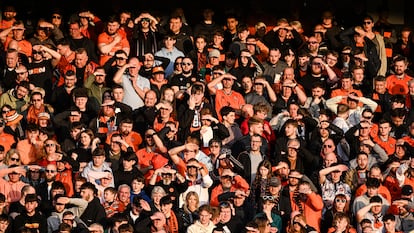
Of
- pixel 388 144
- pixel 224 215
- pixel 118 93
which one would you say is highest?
pixel 118 93

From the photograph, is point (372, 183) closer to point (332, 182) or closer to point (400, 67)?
point (332, 182)

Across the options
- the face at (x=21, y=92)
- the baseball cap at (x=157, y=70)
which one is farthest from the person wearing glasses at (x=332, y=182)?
the face at (x=21, y=92)

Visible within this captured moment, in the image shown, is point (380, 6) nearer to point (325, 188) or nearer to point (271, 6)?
point (271, 6)

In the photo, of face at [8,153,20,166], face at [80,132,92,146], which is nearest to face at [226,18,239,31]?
face at [80,132,92,146]

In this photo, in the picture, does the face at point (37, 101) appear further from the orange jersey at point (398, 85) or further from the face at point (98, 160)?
the orange jersey at point (398, 85)

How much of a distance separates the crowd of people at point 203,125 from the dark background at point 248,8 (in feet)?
1.68

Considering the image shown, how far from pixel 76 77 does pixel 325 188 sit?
15.0ft

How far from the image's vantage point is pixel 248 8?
34250mm

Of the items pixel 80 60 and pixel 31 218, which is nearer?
pixel 31 218

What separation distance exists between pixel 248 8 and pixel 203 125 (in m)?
5.27

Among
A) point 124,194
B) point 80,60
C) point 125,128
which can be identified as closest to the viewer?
point 124,194

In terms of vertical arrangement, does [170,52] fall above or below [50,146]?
above

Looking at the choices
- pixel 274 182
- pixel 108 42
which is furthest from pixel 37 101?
pixel 274 182

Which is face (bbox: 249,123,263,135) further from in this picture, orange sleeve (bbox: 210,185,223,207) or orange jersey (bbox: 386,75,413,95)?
orange jersey (bbox: 386,75,413,95)
